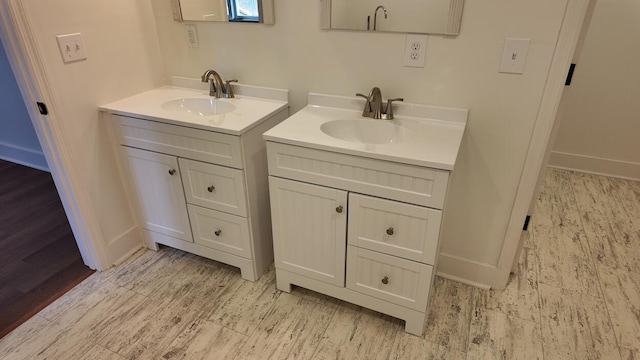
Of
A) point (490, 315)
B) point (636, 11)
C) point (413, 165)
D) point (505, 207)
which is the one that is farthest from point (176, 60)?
point (636, 11)

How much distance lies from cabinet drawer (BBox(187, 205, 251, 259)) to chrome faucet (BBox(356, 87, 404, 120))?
2.50 ft

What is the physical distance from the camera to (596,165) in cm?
296

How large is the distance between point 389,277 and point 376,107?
728 millimetres

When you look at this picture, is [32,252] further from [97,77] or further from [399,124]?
[399,124]

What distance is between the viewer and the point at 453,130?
5.06 feet

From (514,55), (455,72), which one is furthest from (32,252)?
(514,55)

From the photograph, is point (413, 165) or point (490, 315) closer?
point (413, 165)

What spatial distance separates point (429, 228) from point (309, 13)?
1065 millimetres

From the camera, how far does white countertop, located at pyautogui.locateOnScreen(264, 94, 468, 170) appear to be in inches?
51.6

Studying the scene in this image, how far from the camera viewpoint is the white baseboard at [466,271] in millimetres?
1879

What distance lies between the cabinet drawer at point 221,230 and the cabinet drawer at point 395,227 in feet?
1.89

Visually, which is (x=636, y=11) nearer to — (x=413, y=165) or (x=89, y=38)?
(x=413, y=165)

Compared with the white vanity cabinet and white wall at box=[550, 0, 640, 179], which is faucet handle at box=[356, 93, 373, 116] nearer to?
the white vanity cabinet

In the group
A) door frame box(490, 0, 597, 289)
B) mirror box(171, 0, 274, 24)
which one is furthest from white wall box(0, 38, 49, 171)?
door frame box(490, 0, 597, 289)
